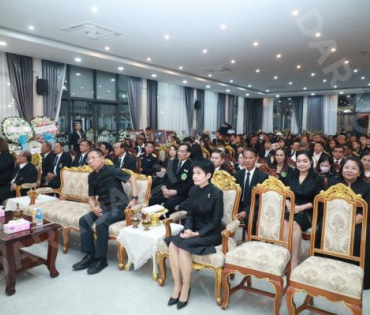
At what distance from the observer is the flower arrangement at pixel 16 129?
702 centimetres

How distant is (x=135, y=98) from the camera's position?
35.4ft

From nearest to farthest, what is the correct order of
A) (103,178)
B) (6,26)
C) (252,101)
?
(103,178)
(6,26)
(252,101)

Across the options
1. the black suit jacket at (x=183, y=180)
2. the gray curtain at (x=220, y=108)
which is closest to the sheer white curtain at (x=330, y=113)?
the gray curtain at (x=220, y=108)

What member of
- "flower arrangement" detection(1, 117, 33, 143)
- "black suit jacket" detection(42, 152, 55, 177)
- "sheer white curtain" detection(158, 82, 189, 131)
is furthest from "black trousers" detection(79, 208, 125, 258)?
"sheer white curtain" detection(158, 82, 189, 131)

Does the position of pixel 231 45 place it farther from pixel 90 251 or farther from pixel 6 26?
pixel 90 251

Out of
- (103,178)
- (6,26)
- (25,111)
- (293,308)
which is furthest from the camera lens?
(25,111)

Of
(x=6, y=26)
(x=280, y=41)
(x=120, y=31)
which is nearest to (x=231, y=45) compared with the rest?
(x=280, y=41)

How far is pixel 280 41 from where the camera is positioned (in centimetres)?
661

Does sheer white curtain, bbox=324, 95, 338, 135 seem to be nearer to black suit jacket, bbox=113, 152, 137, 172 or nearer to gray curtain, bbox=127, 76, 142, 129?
gray curtain, bbox=127, 76, 142, 129

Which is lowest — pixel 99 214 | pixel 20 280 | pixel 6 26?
pixel 20 280

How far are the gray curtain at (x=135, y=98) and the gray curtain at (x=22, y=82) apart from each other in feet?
11.3

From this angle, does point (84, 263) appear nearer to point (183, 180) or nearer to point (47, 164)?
point (183, 180)

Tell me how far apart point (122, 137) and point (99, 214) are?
7.22 metres

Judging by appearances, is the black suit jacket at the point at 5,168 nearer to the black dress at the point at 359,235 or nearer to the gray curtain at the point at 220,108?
the black dress at the point at 359,235
